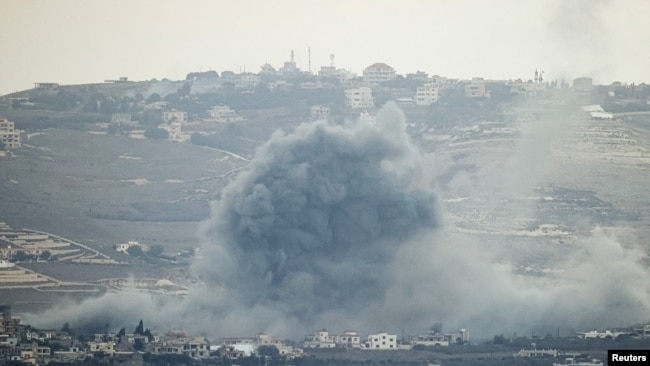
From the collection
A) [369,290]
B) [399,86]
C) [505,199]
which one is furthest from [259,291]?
[399,86]

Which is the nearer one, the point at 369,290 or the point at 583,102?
the point at 369,290

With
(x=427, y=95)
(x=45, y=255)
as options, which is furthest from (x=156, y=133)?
(x=45, y=255)

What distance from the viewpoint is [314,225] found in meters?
81.0

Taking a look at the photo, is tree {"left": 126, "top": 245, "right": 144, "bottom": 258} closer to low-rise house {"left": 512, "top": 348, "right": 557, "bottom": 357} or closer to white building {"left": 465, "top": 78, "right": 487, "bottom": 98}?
low-rise house {"left": 512, "top": 348, "right": 557, "bottom": 357}

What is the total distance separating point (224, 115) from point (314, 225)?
49.0 m

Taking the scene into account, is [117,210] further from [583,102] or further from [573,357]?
[573,357]

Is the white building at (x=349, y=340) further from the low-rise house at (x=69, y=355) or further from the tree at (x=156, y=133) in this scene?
the tree at (x=156, y=133)

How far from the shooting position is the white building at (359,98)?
131000 millimetres

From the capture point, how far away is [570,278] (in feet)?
293

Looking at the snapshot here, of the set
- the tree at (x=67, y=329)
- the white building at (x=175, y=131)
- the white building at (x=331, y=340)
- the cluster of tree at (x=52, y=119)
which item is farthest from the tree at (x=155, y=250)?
the white building at (x=331, y=340)

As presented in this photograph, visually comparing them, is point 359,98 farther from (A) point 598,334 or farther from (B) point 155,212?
(A) point 598,334

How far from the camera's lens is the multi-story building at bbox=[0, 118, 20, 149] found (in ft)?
385

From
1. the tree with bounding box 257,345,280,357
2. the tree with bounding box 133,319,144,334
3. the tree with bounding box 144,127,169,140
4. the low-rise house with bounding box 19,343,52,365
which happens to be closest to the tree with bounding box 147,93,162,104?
the tree with bounding box 144,127,169,140

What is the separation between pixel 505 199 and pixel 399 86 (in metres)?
32.6
